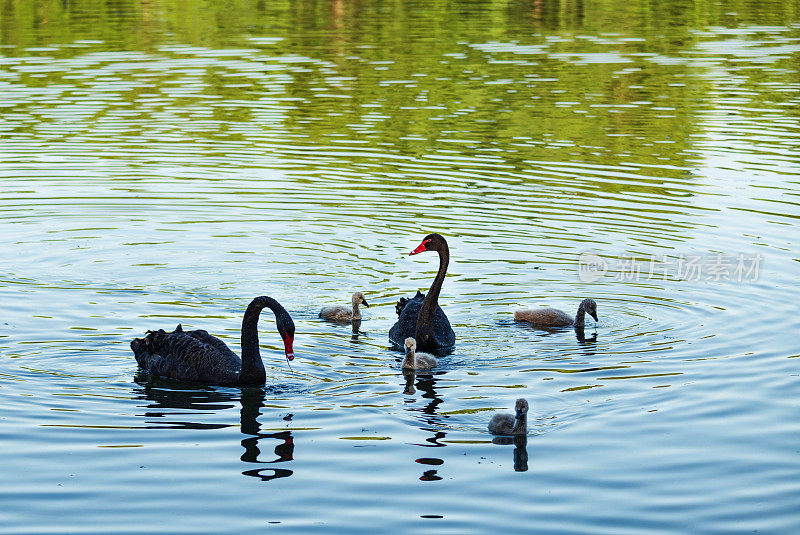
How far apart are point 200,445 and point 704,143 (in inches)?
679

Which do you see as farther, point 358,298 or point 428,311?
point 358,298

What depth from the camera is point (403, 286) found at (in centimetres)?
1588

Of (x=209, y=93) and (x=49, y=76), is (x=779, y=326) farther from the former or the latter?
(x=49, y=76)

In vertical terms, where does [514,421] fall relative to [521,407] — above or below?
below

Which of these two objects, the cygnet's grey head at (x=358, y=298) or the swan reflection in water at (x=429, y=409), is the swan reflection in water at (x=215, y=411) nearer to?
the swan reflection in water at (x=429, y=409)

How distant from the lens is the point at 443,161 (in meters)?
23.2

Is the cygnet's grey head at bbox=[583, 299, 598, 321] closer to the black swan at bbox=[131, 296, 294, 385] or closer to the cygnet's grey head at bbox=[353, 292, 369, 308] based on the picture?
the cygnet's grey head at bbox=[353, 292, 369, 308]

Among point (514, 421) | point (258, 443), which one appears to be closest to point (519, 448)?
point (514, 421)

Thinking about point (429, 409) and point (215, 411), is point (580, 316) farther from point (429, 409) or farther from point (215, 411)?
point (215, 411)

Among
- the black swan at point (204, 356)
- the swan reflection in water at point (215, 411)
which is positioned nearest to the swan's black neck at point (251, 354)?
the black swan at point (204, 356)

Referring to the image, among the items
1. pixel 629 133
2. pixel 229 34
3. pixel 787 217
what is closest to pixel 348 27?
pixel 229 34

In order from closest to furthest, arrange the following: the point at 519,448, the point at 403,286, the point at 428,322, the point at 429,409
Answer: the point at 519,448
the point at 429,409
the point at 428,322
the point at 403,286

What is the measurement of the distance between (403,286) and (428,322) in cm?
267

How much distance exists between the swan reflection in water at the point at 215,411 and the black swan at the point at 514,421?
1.79 metres
